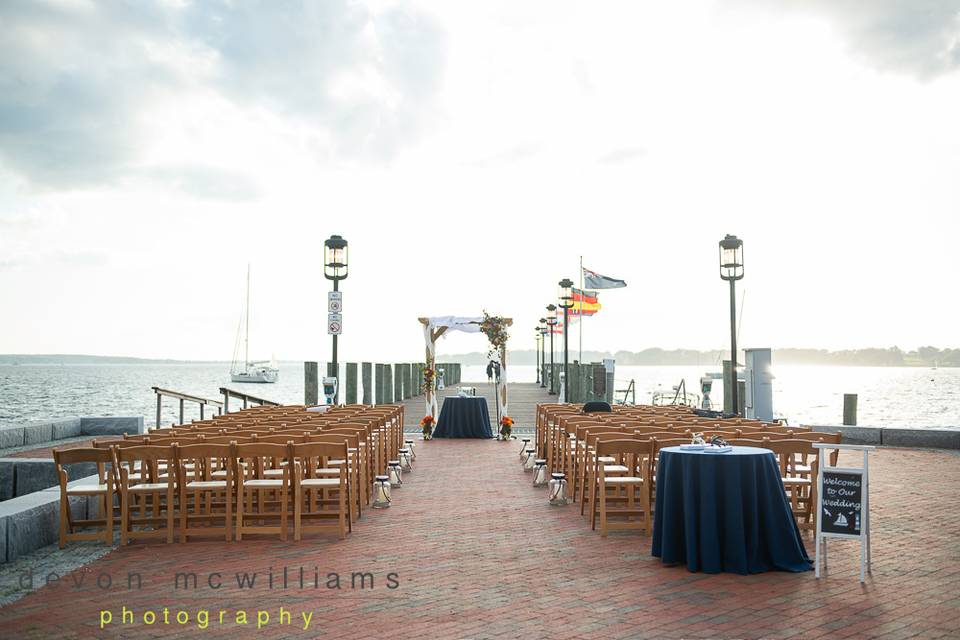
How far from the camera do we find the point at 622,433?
29.2ft

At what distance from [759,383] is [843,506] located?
11042mm

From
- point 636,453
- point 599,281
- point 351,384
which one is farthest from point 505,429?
point 599,281

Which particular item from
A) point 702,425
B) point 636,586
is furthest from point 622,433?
point 636,586

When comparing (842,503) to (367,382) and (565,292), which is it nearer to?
(565,292)

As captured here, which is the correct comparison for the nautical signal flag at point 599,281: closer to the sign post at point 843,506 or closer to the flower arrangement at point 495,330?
the flower arrangement at point 495,330

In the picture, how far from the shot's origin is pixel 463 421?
1984 cm

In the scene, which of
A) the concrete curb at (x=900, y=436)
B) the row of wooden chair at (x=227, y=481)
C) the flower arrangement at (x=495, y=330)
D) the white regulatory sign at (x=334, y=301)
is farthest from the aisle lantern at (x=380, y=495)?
the flower arrangement at (x=495, y=330)

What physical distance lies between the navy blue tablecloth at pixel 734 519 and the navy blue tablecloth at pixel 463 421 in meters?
13.3

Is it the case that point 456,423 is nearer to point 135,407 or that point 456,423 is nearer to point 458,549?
point 458,549

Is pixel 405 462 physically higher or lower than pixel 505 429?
lower

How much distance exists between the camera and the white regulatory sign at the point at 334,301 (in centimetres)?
1730

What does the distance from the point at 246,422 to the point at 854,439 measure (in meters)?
13.0

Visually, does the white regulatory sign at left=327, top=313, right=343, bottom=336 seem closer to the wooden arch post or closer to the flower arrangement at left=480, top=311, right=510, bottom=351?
the wooden arch post

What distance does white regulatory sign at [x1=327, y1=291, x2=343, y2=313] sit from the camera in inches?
681
